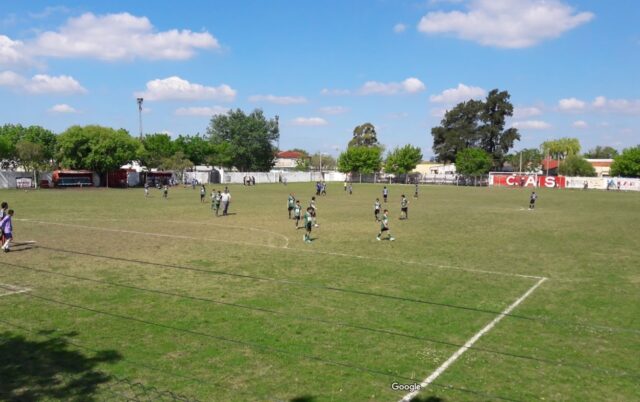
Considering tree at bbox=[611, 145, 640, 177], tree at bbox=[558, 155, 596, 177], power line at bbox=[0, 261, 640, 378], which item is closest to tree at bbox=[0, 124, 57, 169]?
power line at bbox=[0, 261, 640, 378]

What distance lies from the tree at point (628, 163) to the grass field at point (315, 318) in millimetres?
88237

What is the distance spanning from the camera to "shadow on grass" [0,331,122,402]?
7495 millimetres

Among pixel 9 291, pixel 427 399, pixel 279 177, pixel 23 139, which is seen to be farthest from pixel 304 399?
pixel 279 177

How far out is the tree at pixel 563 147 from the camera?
157000mm

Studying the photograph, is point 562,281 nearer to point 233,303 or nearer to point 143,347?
point 233,303

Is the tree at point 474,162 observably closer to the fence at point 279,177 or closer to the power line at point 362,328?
the fence at point 279,177

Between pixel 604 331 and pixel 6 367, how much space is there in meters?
11.9

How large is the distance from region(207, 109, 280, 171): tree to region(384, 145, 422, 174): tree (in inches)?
1149

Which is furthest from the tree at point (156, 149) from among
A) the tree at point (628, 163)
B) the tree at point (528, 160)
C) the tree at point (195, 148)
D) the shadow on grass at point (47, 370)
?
the tree at point (528, 160)

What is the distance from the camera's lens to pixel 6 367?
8367 millimetres

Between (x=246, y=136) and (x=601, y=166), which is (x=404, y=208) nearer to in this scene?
(x=246, y=136)

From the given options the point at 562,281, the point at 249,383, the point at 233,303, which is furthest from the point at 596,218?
the point at 249,383

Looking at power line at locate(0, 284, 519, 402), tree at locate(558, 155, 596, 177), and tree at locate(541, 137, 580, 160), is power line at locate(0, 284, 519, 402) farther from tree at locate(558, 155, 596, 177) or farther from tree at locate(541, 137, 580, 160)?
tree at locate(541, 137, 580, 160)

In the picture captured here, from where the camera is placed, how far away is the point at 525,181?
92.4 metres
